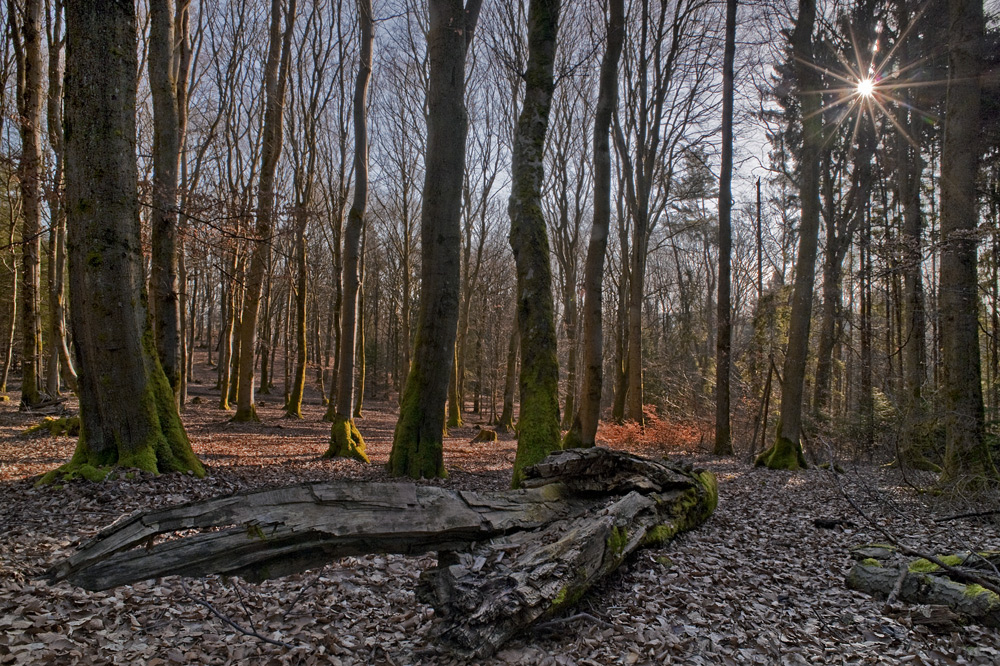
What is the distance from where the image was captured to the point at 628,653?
3008 millimetres

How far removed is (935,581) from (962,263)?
4.81m

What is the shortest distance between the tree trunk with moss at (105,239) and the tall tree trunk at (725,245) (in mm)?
11111

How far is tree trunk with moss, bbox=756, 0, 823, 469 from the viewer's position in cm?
1018

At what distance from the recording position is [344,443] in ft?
33.0

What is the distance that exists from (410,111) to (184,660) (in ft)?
59.6

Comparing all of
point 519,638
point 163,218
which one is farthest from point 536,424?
point 163,218

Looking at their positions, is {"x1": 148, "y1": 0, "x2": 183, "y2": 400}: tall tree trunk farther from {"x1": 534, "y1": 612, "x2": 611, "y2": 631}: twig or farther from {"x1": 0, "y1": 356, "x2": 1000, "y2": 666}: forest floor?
{"x1": 534, "y1": 612, "x2": 611, "y2": 631}: twig

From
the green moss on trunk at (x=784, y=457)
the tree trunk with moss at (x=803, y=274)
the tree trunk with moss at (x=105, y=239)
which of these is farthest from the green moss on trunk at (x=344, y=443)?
the tree trunk with moss at (x=803, y=274)

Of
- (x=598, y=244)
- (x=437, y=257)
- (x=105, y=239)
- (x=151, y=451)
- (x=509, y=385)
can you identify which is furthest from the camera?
(x=509, y=385)

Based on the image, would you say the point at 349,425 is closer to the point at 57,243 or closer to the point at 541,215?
the point at 541,215

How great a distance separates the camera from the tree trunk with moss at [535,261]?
263 inches

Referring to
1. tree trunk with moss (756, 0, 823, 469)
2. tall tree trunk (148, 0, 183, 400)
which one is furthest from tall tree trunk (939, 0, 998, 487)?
tall tree trunk (148, 0, 183, 400)

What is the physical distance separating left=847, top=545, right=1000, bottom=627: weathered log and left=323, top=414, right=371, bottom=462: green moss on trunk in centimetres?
799

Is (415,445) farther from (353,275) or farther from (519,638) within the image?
(353,275)
